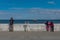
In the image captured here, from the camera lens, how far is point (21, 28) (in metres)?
27.1

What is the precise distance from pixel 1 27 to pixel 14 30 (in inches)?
62.5

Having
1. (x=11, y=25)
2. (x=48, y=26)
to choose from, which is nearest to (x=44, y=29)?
(x=48, y=26)

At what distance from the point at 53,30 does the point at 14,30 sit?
461 centimetres

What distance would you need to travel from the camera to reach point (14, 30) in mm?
26859

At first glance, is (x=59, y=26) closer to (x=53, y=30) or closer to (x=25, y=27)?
(x=53, y=30)

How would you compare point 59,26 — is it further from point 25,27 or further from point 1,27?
point 1,27

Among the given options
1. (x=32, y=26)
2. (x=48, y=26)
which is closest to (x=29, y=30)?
(x=32, y=26)

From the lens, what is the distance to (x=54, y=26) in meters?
27.2

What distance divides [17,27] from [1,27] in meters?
1.90

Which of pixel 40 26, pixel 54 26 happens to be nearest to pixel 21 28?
pixel 40 26

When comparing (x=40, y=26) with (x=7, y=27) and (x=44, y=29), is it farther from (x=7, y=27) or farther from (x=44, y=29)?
(x=7, y=27)

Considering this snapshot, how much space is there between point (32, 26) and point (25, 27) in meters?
0.86

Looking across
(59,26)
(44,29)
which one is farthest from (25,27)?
(59,26)

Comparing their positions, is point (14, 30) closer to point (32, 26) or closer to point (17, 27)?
point (17, 27)
